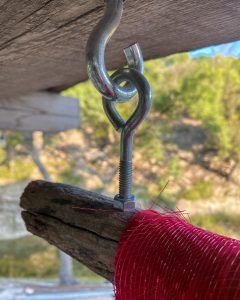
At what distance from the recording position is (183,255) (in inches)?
16.7

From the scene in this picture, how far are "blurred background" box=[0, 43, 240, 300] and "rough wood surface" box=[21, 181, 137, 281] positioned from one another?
550 cm

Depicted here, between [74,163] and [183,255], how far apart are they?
9673 mm

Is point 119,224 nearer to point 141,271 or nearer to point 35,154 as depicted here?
point 141,271

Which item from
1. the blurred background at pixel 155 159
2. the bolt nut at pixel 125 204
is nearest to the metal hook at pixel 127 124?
the bolt nut at pixel 125 204

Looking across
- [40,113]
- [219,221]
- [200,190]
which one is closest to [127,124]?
[40,113]

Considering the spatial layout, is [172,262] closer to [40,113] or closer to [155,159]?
[40,113]

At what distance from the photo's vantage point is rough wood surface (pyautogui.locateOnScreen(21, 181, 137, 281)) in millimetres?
527

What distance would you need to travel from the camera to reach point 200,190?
376 inches

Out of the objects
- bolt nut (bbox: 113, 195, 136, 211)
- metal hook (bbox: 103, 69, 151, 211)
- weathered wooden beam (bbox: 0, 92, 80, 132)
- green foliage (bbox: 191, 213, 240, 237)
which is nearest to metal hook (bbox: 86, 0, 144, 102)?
metal hook (bbox: 103, 69, 151, 211)

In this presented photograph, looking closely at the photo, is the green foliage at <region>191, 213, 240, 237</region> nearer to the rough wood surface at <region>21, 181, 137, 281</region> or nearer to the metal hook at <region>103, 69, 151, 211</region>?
the rough wood surface at <region>21, 181, 137, 281</region>

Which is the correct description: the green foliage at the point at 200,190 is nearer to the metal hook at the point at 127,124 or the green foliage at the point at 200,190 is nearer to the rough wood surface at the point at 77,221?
the rough wood surface at the point at 77,221

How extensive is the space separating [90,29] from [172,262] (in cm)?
35

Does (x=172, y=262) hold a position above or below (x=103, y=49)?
below

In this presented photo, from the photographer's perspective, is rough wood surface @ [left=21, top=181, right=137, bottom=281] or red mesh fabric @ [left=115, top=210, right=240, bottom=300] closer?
red mesh fabric @ [left=115, top=210, right=240, bottom=300]
